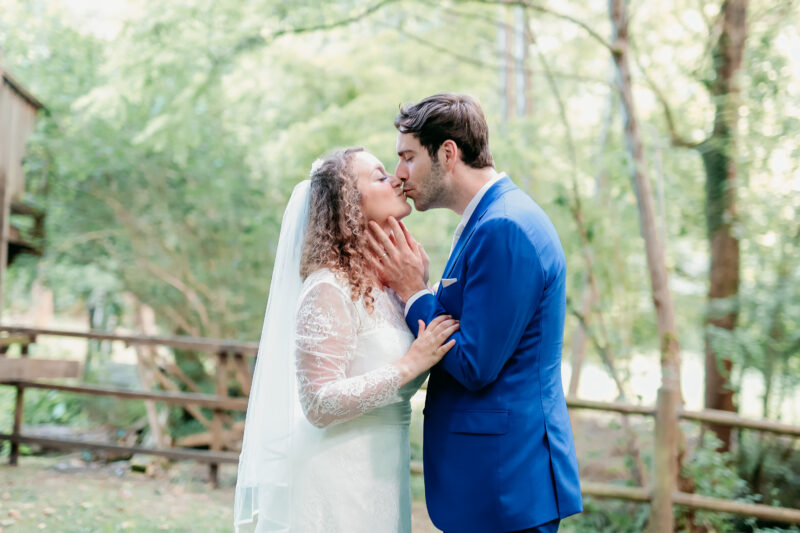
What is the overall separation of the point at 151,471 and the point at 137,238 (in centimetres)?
320

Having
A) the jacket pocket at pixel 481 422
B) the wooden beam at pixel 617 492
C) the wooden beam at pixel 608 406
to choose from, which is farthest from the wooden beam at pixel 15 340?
the jacket pocket at pixel 481 422

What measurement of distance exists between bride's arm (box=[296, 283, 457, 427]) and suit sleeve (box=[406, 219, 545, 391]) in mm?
121

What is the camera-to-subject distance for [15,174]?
25.7 feet

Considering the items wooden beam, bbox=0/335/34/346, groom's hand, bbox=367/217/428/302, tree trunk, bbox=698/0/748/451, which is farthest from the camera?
wooden beam, bbox=0/335/34/346


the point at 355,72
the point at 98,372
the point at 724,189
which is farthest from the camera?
the point at 98,372

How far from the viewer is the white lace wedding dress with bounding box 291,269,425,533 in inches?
90.4

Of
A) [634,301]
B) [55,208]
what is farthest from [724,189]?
[55,208]

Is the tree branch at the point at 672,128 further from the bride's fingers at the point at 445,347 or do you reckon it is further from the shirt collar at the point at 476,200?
the bride's fingers at the point at 445,347

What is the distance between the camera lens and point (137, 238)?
8883 mm

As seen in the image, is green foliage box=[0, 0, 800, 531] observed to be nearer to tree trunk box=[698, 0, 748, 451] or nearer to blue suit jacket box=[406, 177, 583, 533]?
tree trunk box=[698, 0, 748, 451]

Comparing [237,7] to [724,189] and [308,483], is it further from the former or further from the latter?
[308,483]

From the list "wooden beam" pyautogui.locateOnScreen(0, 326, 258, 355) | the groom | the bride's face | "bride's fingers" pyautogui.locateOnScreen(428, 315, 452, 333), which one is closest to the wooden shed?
"wooden beam" pyautogui.locateOnScreen(0, 326, 258, 355)

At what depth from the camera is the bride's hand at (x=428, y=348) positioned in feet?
7.14

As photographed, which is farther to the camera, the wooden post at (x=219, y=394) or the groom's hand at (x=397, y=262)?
the wooden post at (x=219, y=394)
